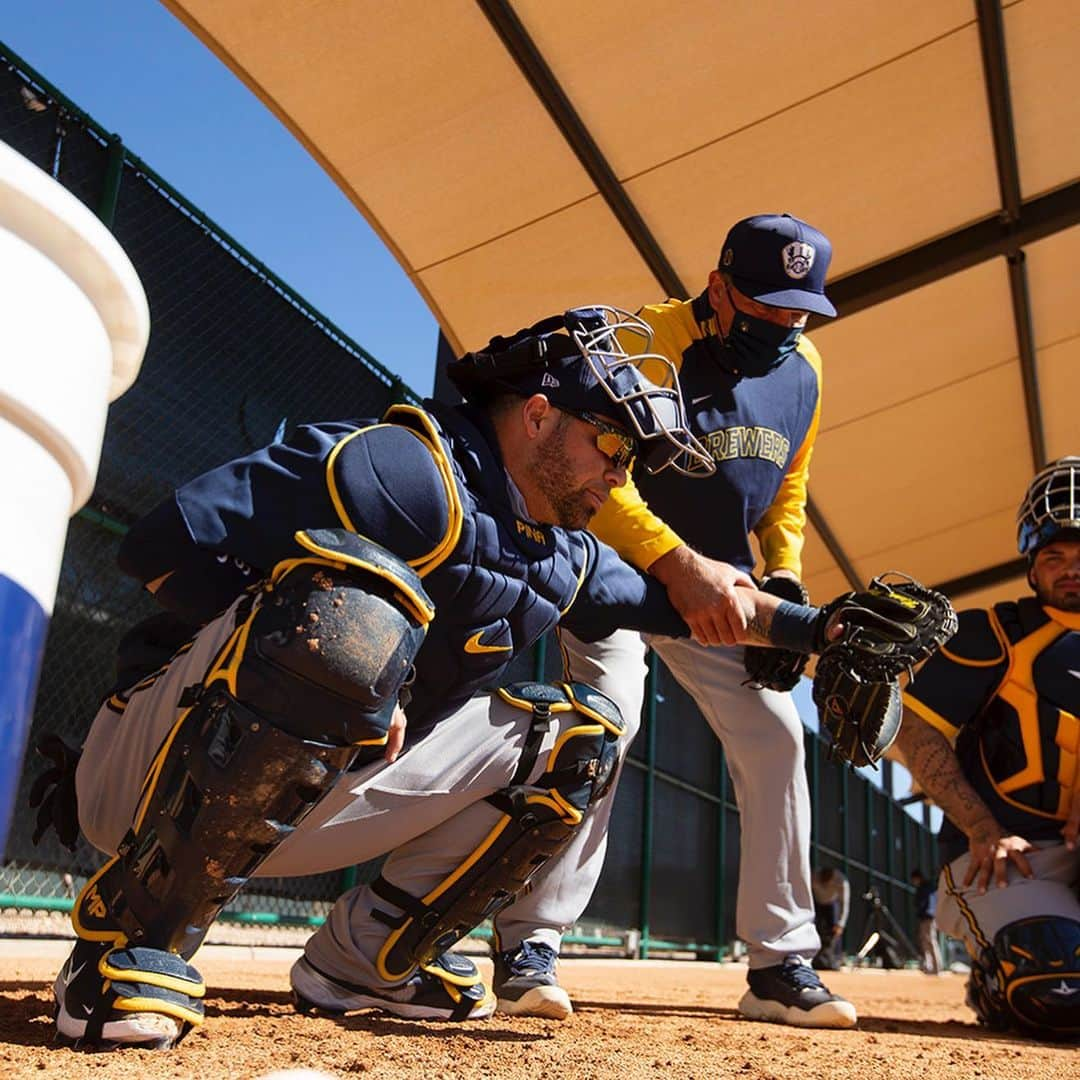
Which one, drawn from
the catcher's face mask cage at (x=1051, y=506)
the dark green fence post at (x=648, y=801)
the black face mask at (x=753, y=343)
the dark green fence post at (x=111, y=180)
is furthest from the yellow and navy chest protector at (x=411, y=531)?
the dark green fence post at (x=648, y=801)

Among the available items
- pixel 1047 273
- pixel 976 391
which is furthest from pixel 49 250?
pixel 976 391

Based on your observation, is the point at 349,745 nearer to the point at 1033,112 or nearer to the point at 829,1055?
the point at 829,1055

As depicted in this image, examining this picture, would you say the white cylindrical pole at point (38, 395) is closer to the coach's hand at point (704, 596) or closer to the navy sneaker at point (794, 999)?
the coach's hand at point (704, 596)

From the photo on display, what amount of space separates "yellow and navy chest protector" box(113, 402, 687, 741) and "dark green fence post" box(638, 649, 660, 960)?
7.14 meters

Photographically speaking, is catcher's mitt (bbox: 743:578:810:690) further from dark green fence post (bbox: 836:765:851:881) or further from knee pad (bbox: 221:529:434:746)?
dark green fence post (bbox: 836:765:851:881)

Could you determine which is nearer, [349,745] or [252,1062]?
[252,1062]

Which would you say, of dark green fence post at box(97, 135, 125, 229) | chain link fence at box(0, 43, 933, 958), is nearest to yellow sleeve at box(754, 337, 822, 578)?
chain link fence at box(0, 43, 933, 958)

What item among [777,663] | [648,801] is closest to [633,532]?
[777,663]

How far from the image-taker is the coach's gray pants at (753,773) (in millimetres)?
3096

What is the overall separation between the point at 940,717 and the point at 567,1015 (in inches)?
58.6

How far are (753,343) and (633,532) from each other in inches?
34.2

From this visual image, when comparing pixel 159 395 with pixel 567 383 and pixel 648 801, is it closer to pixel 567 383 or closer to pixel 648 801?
pixel 567 383

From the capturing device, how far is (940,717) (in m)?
3.54

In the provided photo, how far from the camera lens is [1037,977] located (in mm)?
3057
